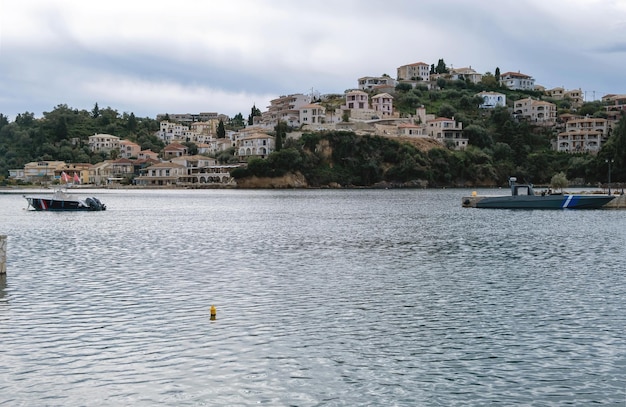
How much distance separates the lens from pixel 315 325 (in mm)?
18125

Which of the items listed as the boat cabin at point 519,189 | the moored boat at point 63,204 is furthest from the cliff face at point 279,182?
the boat cabin at point 519,189

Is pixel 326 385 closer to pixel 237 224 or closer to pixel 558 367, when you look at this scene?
pixel 558 367

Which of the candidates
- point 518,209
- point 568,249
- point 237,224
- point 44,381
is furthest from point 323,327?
point 518,209

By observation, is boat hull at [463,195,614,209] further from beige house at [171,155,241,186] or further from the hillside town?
beige house at [171,155,241,186]

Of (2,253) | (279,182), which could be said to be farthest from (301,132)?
(2,253)

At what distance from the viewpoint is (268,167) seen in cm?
15325

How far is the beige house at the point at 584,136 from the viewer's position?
17612 centimetres

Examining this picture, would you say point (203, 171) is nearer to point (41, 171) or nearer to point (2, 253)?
point (41, 171)

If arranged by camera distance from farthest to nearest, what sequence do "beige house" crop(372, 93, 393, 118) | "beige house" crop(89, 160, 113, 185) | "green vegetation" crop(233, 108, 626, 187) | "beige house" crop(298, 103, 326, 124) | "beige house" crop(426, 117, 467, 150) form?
1. "beige house" crop(89, 160, 113, 185)
2. "beige house" crop(372, 93, 393, 118)
3. "beige house" crop(426, 117, 467, 150)
4. "beige house" crop(298, 103, 326, 124)
5. "green vegetation" crop(233, 108, 626, 187)

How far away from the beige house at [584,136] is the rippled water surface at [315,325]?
148672 mm

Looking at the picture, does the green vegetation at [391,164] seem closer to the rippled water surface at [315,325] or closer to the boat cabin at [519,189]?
the boat cabin at [519,189]

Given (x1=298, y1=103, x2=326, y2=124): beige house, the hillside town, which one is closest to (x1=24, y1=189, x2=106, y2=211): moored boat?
the hillside town

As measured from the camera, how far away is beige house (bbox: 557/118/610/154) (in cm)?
17612

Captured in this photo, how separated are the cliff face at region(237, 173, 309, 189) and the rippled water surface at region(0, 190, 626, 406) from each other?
11623cm
